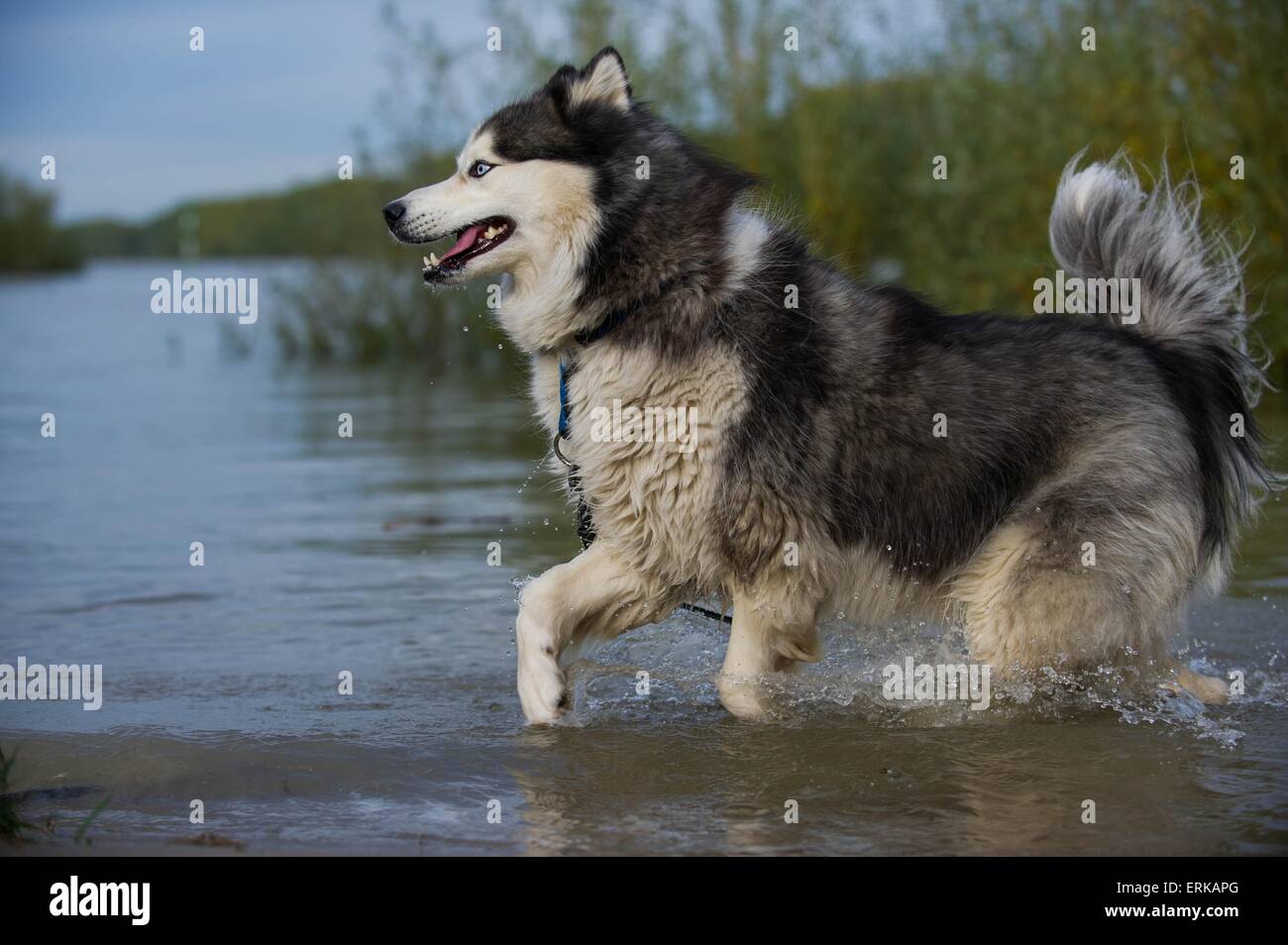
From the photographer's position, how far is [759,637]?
486 centimetres

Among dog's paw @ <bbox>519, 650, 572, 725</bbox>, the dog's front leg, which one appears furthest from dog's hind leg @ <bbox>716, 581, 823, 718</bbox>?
dog's paw @ <bbox>519, 650, 572, 725</bbox>

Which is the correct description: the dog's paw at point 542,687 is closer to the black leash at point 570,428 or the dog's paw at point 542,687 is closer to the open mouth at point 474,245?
the black leash at point 570,428

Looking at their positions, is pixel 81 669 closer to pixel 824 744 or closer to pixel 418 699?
pixel 418 699

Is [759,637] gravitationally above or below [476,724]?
above

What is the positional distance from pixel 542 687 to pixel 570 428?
853 millimetres

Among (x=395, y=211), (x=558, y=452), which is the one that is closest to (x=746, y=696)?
(x=558, y=452)

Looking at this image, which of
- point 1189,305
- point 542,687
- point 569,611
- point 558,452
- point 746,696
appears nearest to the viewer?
point 542,687

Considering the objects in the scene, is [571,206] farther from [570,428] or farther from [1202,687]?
[1202,687]

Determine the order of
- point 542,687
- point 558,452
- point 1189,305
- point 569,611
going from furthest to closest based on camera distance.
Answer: point 1189,305 < point 558,452 < point 569,611 < point 542,687

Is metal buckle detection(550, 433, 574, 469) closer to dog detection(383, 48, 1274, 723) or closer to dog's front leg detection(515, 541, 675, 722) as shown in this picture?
dog detection(383, 48, 1274, 723)

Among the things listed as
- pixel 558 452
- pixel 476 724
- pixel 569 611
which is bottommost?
pixel 476 724

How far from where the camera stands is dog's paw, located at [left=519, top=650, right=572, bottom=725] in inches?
184

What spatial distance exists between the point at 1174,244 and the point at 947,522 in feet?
4.17
